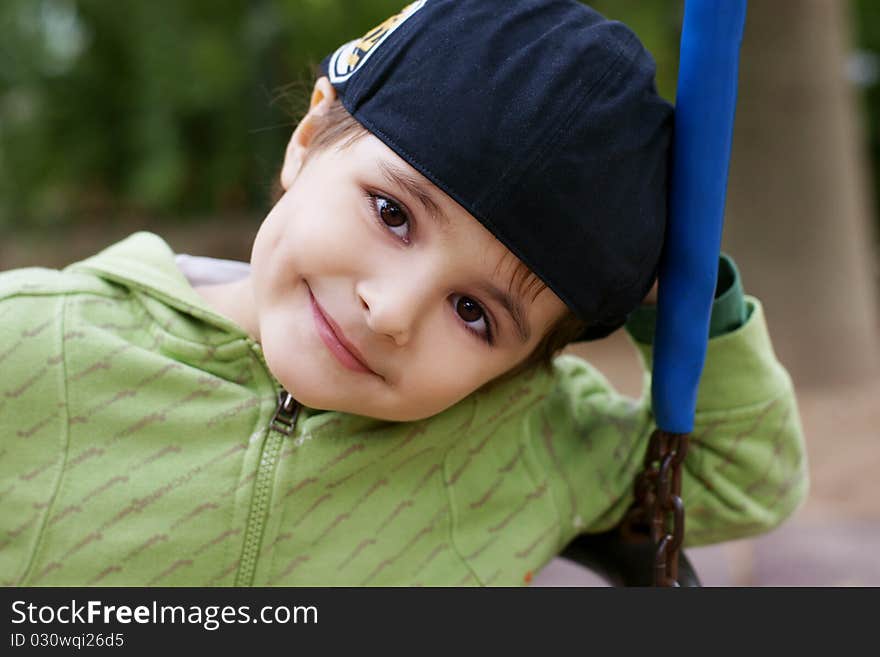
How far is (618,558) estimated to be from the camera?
4.78 feet

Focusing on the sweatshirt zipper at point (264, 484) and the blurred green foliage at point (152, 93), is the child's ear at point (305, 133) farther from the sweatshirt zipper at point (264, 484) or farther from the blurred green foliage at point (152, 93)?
the blurred green foliage at point (152, 93)

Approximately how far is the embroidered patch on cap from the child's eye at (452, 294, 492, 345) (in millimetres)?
314

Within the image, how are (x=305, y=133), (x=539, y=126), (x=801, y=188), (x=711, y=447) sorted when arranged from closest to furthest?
(x=539, y=126) → (x=305, y=133) → (x=711, y=447) → (x=801, y=188)

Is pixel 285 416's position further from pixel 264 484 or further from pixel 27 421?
pixel 27 421

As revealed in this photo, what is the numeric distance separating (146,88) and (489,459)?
5.25 metres

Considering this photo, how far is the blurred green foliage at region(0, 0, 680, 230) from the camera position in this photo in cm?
583

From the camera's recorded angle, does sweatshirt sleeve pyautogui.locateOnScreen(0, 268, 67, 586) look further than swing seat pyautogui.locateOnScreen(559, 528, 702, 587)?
No

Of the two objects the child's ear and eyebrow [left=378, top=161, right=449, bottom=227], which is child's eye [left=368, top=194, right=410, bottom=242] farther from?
the child's ear

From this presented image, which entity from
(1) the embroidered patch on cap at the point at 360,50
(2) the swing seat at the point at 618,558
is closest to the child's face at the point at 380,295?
(1) the embroidered patch on cap at the point at 360,50

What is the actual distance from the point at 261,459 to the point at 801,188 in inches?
131

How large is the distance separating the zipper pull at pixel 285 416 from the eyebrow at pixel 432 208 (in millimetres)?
309

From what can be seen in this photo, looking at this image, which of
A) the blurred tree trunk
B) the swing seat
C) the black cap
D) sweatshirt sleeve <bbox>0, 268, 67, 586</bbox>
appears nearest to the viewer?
Answer: the black cap

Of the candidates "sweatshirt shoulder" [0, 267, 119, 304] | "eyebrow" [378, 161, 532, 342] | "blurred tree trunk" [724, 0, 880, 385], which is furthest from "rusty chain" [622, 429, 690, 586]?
"blurred tree trunk" [724, 0, 880, 385]

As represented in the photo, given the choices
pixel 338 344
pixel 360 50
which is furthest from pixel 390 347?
pixel 360 50
